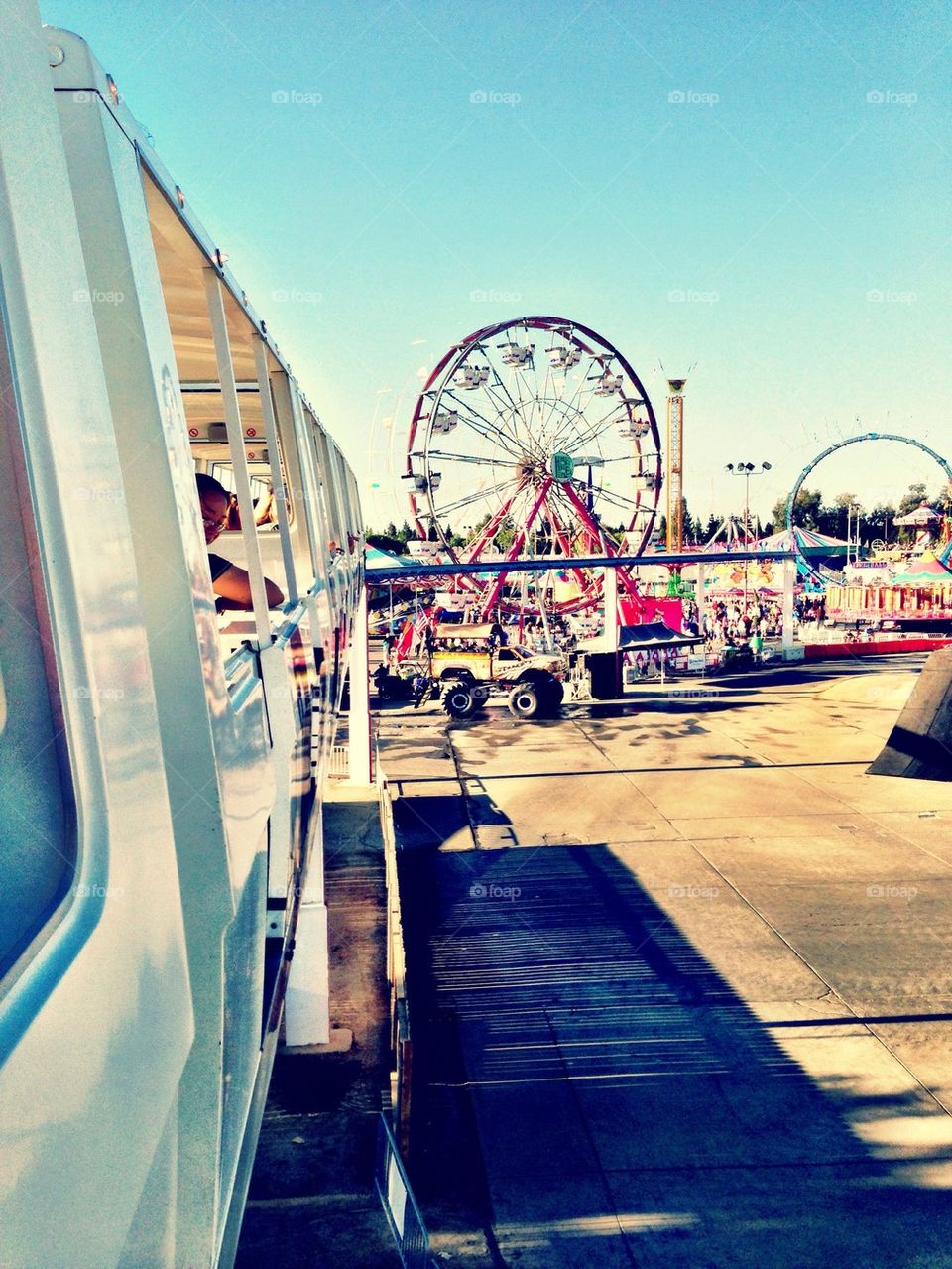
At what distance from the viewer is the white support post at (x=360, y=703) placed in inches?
450

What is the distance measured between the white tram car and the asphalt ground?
4.00 meters

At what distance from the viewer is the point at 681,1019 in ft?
22.4

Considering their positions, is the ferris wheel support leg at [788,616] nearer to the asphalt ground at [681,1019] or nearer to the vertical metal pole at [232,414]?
the asphalt ground at [681,1019]

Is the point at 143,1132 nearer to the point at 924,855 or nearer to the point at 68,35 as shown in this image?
the point at 68,35

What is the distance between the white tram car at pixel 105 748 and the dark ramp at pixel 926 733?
44.2 ft

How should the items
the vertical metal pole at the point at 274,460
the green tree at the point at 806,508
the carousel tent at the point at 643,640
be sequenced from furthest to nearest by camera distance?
1. the green tree at the point at 806,508
2. the carousel tent at the point at 643,640
3. the vertical metal pole at the point at 274,460

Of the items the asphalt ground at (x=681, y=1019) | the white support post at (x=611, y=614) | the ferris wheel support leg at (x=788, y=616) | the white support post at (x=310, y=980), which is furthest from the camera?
the ferris wheel support leg at (x=788, y=616)

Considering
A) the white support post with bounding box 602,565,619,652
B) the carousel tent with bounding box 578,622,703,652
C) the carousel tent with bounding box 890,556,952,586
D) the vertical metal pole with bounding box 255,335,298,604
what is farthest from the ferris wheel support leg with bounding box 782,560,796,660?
the vertical metal pole with bounding box 255,335,298,604

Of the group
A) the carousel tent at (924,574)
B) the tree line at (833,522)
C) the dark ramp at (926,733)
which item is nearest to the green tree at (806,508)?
the tree line at (833,522)

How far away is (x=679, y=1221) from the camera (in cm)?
488

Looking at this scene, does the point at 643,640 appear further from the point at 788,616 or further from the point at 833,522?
the point at 833,522

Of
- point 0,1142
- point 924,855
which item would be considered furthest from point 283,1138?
point 924,855

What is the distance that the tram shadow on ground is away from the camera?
4781 millimetres

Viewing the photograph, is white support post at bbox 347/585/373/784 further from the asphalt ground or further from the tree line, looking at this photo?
the tree line
